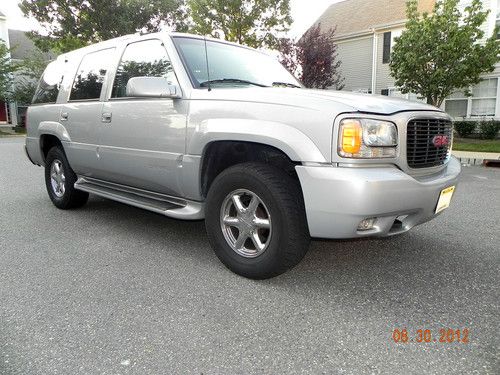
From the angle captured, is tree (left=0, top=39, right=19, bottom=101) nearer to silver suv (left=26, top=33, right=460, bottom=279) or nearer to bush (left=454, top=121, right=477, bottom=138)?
bush (left=454, top=121, right=477, bottom=138)

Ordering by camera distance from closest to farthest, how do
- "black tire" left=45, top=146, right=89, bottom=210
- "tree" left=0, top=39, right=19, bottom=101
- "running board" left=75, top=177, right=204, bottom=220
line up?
1. "running board" left=75, top=177, right=204, bottom=220
2. "black tire" left=45, top=146, right=89, bottom=210
3. "tree" left=0, top=39, right=19, bottom=101

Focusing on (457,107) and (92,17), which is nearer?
(457,107)

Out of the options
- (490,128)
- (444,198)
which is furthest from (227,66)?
(490,128)

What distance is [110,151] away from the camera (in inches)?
161

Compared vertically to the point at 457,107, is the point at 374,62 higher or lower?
higher

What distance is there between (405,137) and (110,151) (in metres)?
2.72

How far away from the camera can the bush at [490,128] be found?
16.6 meters

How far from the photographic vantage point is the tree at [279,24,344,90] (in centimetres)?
1825

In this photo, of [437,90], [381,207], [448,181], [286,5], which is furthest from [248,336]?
[286,5]

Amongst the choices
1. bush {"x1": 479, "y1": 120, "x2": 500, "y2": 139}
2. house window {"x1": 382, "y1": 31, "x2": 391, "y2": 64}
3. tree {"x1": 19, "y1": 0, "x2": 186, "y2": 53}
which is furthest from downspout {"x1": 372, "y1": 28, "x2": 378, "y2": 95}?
tree {"x1": 19, "y1": 0, "x2": 186, "y2": 53}

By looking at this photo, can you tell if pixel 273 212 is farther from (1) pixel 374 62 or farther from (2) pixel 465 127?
(1) pixel 374 62

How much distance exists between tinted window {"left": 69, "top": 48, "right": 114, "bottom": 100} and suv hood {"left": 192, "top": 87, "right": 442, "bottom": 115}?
1650mm

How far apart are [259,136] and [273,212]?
517 mm

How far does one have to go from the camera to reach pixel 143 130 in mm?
3662
